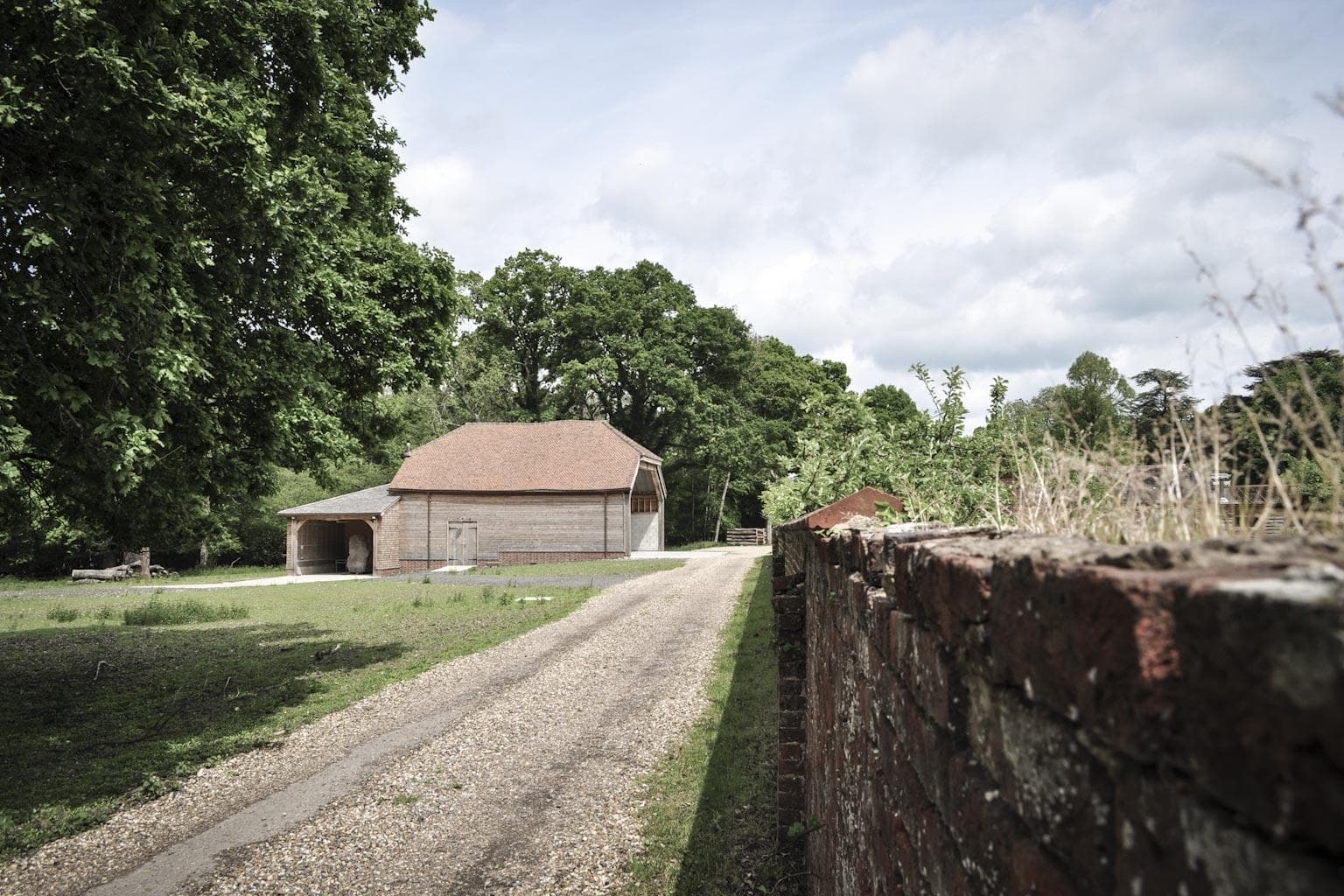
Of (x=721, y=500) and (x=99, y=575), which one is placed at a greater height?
(x=721, y=500)

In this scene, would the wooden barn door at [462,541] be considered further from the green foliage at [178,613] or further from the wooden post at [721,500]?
the wooden post at [721,500]

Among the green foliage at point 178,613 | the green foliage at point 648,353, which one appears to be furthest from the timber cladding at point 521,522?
the green foliage at point 178,613

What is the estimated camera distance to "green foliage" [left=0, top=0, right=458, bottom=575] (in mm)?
7316

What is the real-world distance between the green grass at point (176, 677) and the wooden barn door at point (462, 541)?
1395 cm

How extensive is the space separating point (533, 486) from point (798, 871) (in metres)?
33.9

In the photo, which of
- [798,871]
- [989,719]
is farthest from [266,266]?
[989,719]

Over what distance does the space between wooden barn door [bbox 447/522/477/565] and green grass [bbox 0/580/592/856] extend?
1395 centimetres

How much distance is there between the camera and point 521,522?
39.1 meters

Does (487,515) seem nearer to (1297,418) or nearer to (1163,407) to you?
(1163,407)

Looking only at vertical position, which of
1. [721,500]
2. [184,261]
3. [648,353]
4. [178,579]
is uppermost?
[648,353]

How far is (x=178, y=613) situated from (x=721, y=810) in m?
19.4


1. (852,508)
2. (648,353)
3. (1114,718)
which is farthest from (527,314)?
(1114,718)

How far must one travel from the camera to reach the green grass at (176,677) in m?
8.20

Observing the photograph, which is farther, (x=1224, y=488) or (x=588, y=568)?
(x=588, y=568)
